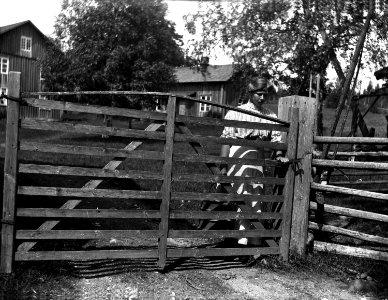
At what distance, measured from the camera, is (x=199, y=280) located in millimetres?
4711

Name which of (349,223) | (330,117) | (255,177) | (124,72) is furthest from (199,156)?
(330,117)

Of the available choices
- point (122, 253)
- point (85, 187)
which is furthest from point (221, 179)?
point (85, 187)

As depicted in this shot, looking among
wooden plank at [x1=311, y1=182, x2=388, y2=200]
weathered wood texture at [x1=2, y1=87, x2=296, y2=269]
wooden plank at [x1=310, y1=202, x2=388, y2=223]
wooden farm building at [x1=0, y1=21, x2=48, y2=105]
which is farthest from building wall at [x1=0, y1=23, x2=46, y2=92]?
wooden plank at [x1=310, y1=202, x2=388, y2=223]

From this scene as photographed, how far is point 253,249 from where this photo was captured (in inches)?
208

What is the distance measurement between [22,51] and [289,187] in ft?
126

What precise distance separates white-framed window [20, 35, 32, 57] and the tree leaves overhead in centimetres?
2532

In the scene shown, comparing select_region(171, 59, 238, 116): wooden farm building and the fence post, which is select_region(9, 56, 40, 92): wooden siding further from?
the fence post

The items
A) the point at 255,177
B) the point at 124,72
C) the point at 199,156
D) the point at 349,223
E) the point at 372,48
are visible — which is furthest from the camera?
the point at 124,72

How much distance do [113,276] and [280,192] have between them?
223 centimetres

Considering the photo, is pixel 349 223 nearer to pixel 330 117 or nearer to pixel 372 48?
pixel 372 48

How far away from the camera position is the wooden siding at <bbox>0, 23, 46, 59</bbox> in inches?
1499

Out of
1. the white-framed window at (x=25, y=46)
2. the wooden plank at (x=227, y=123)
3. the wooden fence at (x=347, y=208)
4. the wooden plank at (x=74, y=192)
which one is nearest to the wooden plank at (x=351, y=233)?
the wooden fence at (x=347, y=208)

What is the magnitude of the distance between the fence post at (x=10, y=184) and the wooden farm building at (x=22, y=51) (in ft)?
116

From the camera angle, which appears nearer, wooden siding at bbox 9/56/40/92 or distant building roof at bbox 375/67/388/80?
distant building roof at bbox 375/67/388/80
